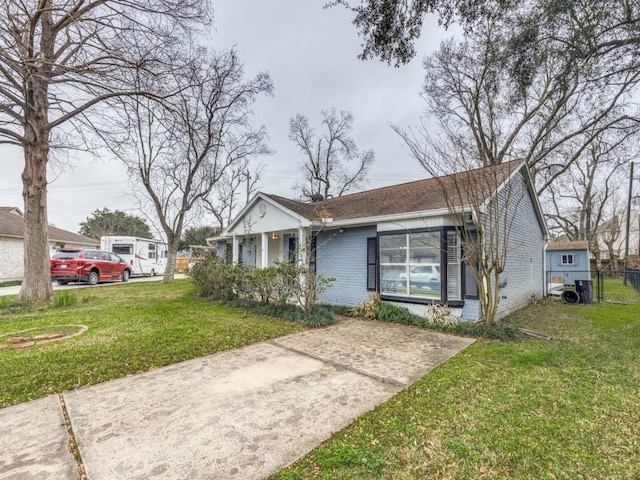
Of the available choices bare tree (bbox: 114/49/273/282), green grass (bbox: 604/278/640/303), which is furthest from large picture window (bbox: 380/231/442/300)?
green grass (bbox: 604/278/640/303)

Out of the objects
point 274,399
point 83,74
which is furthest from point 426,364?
point 83,74

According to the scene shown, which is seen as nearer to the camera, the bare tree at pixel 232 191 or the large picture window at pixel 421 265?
the large picture window at pixel 421 265

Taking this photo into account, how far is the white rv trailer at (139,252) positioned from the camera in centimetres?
1964

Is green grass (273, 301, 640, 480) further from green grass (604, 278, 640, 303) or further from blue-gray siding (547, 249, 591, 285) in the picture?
blue-gray siding (547, 249, 591, 285)

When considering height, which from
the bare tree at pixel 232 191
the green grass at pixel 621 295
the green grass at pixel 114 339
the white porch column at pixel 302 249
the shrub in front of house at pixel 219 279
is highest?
the bare tree at pixel 232 191

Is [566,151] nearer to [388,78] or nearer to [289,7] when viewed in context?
[388,78]

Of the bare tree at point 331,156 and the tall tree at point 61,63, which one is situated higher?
the bare tree at point 331,156

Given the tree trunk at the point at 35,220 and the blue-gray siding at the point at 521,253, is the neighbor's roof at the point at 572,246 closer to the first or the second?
the blue-gray siding at the point at 521,253

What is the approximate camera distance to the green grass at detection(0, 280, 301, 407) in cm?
380

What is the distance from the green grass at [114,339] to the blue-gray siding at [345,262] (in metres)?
2.62

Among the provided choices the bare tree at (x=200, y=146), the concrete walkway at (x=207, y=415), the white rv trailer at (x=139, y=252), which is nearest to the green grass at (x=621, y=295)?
the concrete walkway at (x=207, y=415)

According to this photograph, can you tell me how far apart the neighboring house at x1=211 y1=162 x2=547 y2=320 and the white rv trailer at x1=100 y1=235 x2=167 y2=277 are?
11936 millimetres

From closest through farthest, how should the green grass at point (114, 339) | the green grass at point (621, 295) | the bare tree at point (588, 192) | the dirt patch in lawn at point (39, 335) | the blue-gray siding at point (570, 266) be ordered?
the green grass at point (114, 339), the dirt patch in lawn at point (39, 335), the green grass at point (621, 295), the blue-gray siding at point (570, 266), the bare tree at point (588, 192)

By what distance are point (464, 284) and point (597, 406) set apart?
3.80 meters
